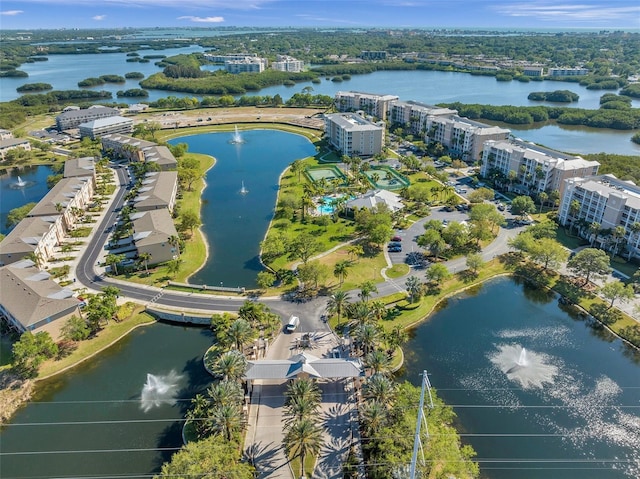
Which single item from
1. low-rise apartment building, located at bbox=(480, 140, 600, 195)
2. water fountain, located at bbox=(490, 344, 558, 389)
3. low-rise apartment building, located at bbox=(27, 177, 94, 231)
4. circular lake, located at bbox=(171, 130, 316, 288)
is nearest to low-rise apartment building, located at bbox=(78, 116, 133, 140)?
circular lake, located at bbox=(171, 130, 316, 288)

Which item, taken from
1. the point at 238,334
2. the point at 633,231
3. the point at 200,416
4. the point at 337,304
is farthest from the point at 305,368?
the point at 633,231

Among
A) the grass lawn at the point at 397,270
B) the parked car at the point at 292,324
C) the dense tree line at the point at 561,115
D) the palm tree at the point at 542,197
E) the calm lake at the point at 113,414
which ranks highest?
the dense tree line at the point at 561,115

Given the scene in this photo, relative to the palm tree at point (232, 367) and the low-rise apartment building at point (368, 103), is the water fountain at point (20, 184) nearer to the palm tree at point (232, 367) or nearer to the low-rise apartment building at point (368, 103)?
the palm tree at point (232, 367)

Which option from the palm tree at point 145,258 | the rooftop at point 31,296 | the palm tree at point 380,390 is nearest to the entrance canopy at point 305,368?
the palm tree at point 380,390

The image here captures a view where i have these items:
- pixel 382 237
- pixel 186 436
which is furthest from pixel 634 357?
pixel 186 436

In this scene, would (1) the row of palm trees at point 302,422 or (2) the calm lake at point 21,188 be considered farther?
(2) the calm lake at point 21,188

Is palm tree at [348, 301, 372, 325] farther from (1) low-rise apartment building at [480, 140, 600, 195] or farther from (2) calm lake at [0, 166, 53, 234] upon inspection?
(2) calm lake at [0, 166, 53, 234]
